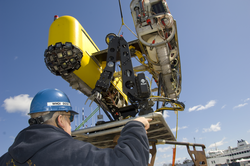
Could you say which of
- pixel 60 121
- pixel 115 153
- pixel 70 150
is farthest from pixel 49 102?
pixel 115 153

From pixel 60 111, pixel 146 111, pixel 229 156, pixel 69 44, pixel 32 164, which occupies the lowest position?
pixel 229 156

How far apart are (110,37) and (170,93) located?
5070 mm

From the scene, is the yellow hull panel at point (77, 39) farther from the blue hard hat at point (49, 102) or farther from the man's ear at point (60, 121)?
the man's ear at point (60, 121)

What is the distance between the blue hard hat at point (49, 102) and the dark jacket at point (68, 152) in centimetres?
71

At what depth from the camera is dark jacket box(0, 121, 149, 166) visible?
139 cm

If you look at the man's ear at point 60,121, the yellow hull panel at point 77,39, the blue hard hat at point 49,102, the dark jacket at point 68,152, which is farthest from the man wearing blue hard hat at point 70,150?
the yellow hull panel at point 77,39

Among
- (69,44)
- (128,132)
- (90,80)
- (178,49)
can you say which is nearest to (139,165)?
(128,132)

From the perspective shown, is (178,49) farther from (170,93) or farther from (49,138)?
(49,138)

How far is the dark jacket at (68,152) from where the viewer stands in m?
1.39

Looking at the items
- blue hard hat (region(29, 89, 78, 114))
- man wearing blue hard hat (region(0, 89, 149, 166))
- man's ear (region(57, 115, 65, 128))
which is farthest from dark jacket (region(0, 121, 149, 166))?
blue hard hat (region(29, 89, 78, 114))

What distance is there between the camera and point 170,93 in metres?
9.87

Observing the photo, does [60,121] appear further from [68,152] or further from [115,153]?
[115,153]

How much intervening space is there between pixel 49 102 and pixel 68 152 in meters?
1.12

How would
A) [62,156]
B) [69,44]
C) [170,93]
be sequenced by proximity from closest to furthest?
1. [62,156]
2. [69,44]
3. [170,93]
